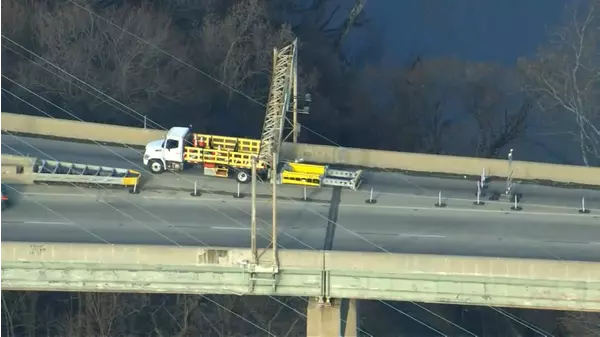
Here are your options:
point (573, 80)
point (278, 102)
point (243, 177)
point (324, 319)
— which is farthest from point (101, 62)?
point (324, 319)

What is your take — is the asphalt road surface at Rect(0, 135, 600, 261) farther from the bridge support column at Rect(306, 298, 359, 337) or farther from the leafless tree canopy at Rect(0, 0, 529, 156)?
the leafless tree canopy at Rect(0, 0, 529, 156)

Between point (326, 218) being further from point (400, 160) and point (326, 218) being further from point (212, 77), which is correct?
point (212, 77)

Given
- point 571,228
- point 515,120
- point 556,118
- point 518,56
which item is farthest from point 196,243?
point 518,56

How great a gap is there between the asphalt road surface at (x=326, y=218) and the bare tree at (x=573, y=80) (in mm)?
17933

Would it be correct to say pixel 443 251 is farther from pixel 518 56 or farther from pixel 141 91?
pixel 518 56

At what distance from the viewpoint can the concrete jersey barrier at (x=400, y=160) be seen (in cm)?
3662

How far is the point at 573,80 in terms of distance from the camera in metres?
51.5

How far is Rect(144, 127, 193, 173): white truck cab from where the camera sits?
3522 cm

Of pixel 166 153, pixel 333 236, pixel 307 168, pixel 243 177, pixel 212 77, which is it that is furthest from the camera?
pixel 212 77

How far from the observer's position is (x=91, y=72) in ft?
171

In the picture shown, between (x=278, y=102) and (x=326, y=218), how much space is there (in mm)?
3991

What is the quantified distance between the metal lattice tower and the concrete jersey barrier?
305 centimetres

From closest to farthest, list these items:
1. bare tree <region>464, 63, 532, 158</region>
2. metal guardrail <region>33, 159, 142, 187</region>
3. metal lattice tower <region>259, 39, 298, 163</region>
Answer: metal lattice tower <region>259, 39, 298, 163</region>, metal guardrail <region>33, 159, 142, 187</region>, bare tree <region>464, 63, 532, 158</region>

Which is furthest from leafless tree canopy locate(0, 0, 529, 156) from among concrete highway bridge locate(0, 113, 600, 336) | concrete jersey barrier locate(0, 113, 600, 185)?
concrete highway bridge locate(0, 113, 600, 336)
